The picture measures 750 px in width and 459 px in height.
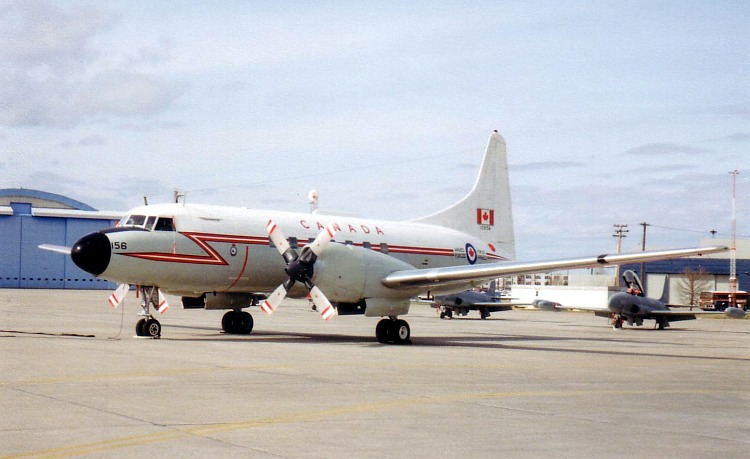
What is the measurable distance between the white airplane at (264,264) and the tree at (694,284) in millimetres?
99282

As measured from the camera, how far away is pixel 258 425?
1062 cm

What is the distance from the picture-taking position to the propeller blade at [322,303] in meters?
24.5

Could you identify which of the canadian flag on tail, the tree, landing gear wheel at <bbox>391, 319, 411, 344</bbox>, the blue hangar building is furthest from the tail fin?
the tree

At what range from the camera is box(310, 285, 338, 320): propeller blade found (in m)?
24.5

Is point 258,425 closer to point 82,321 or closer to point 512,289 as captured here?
point 82,321

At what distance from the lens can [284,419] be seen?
36.6 feet

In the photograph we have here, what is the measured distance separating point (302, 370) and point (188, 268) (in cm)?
946

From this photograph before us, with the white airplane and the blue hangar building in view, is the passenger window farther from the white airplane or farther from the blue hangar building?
the blue hangar building

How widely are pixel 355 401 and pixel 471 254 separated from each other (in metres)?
21.4

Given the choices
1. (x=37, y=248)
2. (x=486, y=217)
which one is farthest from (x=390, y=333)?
(x=37, y=248)

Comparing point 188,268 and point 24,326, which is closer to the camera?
point 188,268

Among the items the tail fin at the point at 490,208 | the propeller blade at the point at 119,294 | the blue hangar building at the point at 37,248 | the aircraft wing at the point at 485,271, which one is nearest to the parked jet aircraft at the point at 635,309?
the tail fin at the point at 490,208

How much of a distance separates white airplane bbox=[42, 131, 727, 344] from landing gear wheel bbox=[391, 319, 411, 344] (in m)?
0.03

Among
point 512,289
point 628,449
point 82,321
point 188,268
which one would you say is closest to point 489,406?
point 628,449
